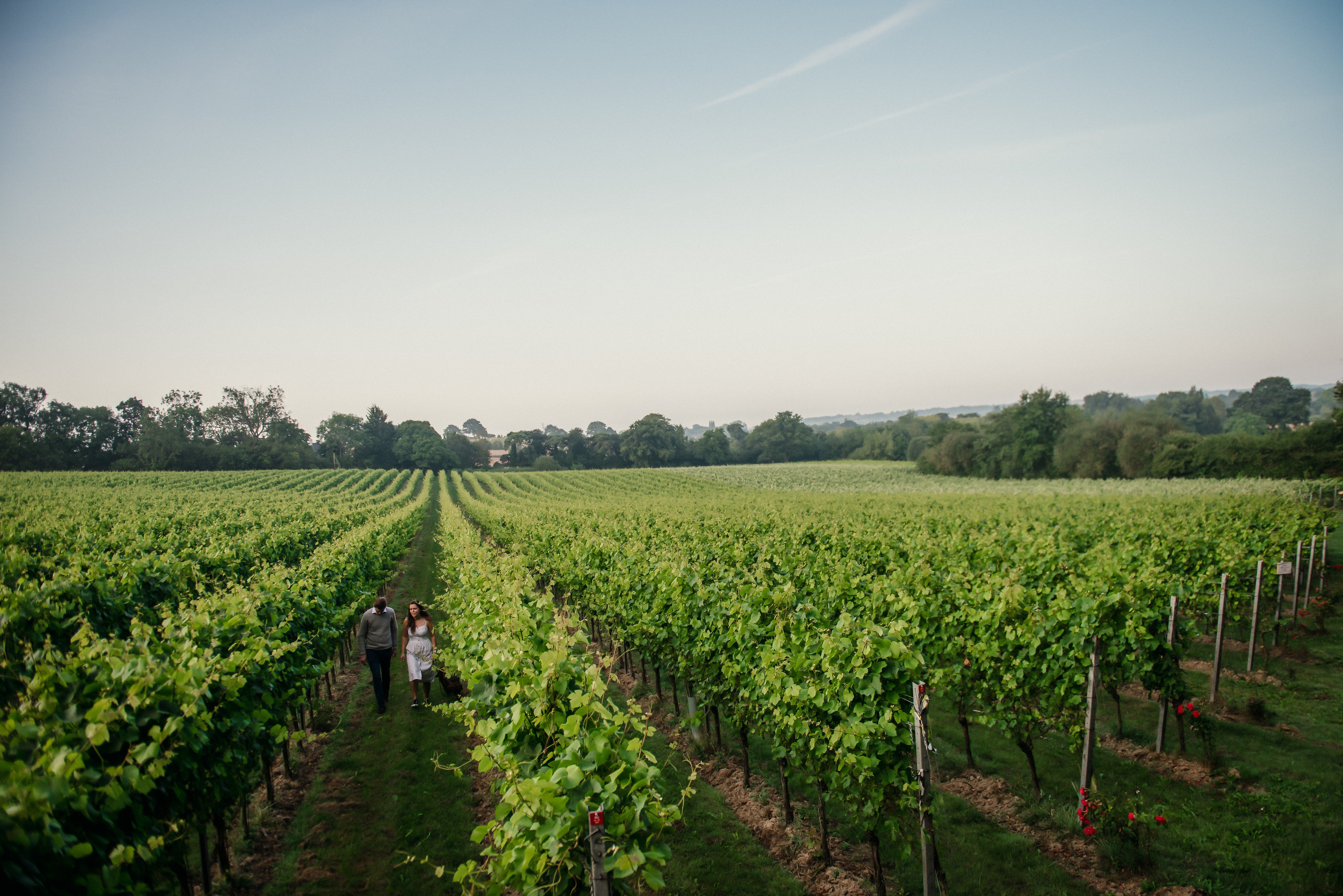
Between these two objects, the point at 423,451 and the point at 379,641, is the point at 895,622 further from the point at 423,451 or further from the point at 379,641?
the point at 423,451

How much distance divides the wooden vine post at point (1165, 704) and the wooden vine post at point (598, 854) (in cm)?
707

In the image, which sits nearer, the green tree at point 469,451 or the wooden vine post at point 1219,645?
the wooden vine post at point 1219,645

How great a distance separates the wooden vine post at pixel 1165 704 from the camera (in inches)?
271

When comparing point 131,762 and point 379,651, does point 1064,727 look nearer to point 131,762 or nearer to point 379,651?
point 131,762

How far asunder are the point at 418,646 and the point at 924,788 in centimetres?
751

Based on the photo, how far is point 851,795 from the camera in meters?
4.85

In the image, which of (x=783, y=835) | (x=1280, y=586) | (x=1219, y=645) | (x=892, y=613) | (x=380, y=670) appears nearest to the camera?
(x=783, y=835)

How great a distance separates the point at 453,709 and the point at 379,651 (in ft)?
14.4

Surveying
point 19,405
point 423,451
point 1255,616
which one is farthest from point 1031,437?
point 19,405

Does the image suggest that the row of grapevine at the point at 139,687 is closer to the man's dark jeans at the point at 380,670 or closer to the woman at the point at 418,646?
the man's dark jeans at the point at 380,670

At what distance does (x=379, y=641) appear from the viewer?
8977mm

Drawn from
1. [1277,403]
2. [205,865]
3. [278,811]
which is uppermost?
[1277,403]

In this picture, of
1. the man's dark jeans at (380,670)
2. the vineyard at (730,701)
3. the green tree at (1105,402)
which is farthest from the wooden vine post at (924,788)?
the green tree at (1105,402)

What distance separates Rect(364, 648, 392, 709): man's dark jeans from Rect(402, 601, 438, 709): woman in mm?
319
